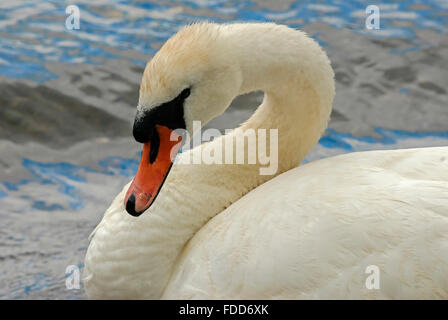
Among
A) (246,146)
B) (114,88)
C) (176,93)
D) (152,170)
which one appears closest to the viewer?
(176,93)

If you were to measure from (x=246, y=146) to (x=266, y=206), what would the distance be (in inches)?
15.5

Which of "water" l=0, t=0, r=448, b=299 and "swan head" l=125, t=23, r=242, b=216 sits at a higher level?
"swan head" l=125, t=23, r=242, b=216

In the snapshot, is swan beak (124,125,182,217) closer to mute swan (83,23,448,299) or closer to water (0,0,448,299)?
mute swan (83,23,448,299)

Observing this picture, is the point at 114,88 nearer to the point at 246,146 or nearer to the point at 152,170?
the point at 246,146

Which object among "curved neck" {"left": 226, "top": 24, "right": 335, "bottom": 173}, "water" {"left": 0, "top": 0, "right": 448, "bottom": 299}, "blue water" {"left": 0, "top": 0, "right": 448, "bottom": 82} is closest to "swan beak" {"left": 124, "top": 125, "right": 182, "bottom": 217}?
"curved neck" {"left": 226, "top": 24, "right": 335, "bottom": 173}

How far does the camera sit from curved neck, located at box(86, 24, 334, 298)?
2557 millimetres

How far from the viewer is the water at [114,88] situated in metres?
3.92

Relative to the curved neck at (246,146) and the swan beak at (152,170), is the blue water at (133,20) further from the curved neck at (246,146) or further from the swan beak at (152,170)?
the swan beak at (152,170)

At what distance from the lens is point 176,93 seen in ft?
7.85

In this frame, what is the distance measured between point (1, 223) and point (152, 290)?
1574 mm

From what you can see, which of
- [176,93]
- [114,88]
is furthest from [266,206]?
[114,88]

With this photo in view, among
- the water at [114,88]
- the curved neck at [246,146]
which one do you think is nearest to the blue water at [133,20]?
the water at [114,88]
